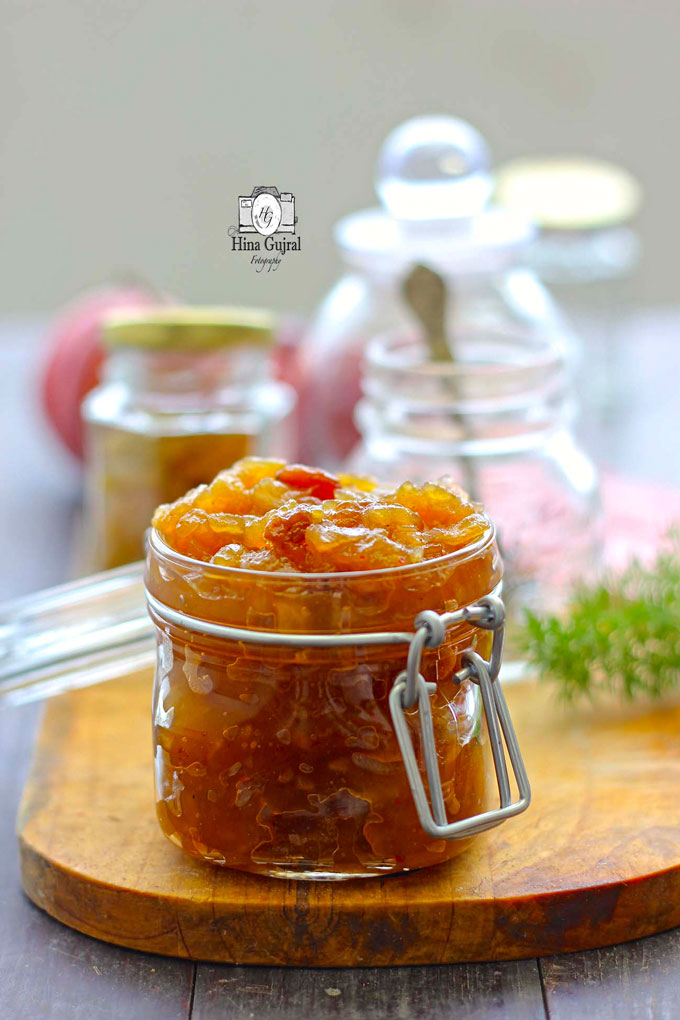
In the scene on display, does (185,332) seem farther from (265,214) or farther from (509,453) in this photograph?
(265,214)

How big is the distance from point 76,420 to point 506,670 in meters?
0.73

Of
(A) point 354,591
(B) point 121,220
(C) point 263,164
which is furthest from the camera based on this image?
(B) point 121,220

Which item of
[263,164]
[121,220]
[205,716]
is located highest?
[263,164]

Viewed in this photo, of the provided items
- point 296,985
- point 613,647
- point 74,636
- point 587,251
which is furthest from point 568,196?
point 296,985

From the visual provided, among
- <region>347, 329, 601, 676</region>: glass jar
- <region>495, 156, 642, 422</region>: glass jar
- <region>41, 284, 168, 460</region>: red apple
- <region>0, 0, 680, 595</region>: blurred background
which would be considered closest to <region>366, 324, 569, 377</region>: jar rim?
<region>347, 329, 601, 676</region>: glass jar

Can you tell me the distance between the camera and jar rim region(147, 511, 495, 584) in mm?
735

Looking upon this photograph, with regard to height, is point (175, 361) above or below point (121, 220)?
above

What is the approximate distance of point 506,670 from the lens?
110 centimetres

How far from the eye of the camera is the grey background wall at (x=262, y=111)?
1.51 m

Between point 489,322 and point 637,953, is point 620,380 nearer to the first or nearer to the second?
point 489,322

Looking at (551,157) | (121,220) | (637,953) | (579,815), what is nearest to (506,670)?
(579,815)

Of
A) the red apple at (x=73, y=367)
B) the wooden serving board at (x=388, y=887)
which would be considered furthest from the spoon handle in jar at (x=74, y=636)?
the red apple at (x=73, y=367)

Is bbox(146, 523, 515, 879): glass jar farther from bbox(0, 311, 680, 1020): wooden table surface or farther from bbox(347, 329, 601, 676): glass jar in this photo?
bbox(347, 329, 601, 676): glass jar

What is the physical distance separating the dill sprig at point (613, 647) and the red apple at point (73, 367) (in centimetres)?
75
